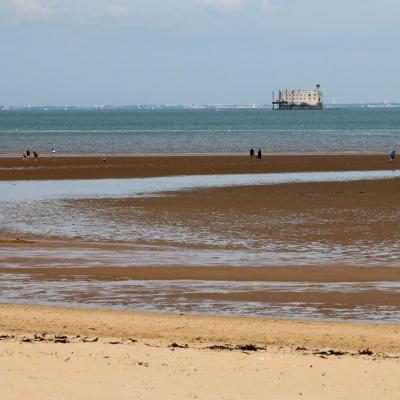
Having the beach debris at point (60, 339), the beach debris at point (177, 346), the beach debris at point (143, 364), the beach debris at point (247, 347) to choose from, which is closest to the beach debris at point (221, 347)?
the beach debris at point (247, 347)

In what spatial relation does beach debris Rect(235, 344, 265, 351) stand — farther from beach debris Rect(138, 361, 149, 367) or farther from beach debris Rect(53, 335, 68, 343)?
beach debris Rect(53, 335, 68, 343)

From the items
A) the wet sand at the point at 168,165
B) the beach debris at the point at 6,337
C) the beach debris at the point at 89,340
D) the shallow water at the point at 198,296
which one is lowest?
the wet sand at the point at 168,165

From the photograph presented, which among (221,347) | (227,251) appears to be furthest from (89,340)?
(227,251)

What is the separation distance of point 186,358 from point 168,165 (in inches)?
1888

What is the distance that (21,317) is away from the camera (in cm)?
1465

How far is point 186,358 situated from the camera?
11562 millimetres

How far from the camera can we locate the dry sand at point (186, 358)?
9984 millimetres

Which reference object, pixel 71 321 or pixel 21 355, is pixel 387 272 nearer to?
pixel 71 321

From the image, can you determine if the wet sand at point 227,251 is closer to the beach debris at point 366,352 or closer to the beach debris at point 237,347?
the beach debris at point 366,352

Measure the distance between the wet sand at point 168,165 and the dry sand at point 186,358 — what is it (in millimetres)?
36619

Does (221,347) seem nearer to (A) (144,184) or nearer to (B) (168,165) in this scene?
(A) (144,184)

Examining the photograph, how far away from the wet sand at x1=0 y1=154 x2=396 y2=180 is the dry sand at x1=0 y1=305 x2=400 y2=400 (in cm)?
3662

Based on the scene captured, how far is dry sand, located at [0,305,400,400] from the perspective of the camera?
9984mm

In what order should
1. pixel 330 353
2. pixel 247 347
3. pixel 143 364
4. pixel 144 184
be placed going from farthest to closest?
pixel 144 184 < pixel 247 347 < pixel 330 353 < pixel 143 364
